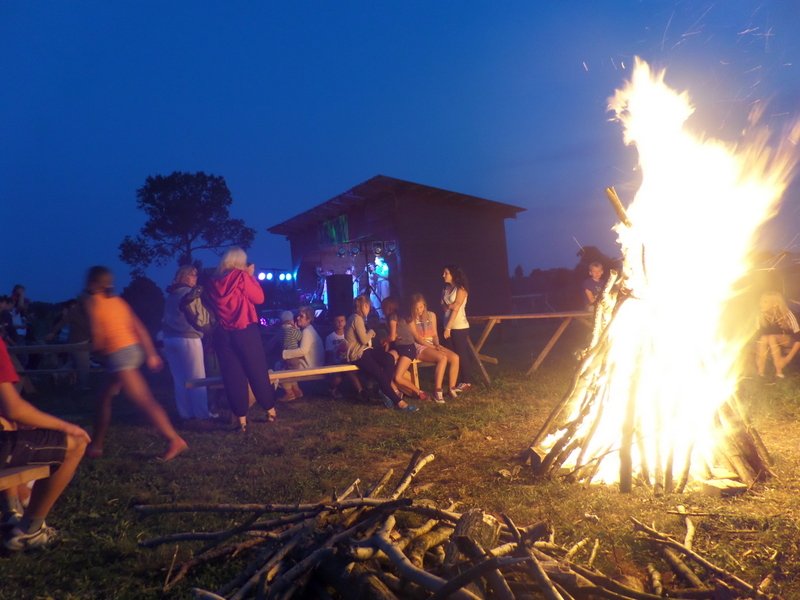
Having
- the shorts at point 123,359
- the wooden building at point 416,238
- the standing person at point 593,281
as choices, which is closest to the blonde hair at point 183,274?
the shorts at point 123,359

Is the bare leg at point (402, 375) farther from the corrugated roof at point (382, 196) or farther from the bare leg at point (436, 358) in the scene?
the corrugated roof at point (382, 196)

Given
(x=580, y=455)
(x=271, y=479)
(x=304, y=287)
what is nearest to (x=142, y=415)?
(x=271, y=479)

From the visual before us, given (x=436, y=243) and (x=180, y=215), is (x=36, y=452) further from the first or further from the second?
(x=180, y=215)

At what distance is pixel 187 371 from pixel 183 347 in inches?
12.4

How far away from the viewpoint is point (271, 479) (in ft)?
17.2

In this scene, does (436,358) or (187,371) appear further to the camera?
(436,358)

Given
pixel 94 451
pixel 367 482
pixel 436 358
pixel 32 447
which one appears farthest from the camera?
pixel 436 358

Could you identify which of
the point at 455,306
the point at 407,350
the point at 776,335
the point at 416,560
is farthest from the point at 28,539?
the point at 776,335

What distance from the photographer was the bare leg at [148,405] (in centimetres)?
600

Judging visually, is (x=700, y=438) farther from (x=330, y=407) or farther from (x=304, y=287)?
(x=304, y=287)

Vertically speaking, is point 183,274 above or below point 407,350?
above

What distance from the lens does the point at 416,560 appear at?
121 inches

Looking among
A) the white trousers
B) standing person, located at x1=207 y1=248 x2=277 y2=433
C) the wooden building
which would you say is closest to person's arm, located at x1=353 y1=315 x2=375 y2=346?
standing person, located at x1=207 y1=248 x2=277 y2=433

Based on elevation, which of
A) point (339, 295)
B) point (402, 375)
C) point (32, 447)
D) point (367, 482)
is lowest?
point (367, 482)
